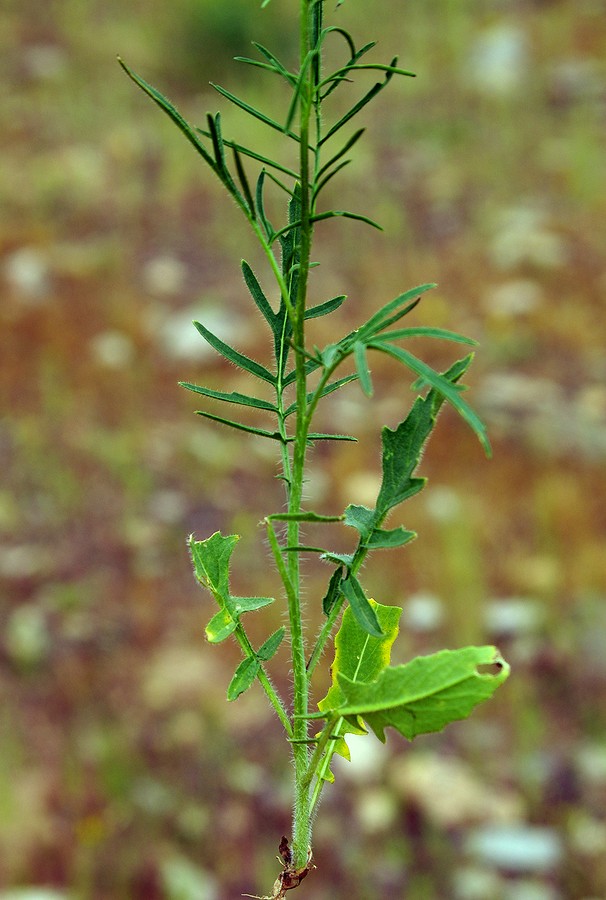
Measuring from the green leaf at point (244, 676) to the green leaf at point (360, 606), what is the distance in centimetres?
4

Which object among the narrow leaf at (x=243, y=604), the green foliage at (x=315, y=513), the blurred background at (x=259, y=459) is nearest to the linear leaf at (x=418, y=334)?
the green foliage at (x=315, y=513)

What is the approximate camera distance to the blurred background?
207 centimetres

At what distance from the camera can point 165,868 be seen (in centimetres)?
196

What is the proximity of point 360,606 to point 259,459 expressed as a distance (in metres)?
2.85

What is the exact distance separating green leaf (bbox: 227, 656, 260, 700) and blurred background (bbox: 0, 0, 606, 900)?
1.79 metres

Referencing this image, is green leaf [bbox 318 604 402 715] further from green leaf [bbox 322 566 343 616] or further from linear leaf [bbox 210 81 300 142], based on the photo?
linear leaf [bbox 210 81 300 142]

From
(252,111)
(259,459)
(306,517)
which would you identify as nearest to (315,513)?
(306,517)

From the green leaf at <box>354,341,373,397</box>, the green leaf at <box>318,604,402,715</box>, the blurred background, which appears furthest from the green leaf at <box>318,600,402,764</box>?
the blurred background

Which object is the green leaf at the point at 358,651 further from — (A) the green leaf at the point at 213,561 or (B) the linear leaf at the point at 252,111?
(B) the linear leaf at the point at 252,111

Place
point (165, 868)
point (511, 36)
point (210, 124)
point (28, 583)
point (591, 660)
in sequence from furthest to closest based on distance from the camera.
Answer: point (511, 36) < point (28, 583) < point (591, 660) < point (165, 868) < point (210, 124)

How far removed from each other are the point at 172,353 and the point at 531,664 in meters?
1.70

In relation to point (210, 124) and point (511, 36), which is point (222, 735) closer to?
point (210, 124)

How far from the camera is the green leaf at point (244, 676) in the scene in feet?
1.05

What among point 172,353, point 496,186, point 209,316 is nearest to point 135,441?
point 172,353
